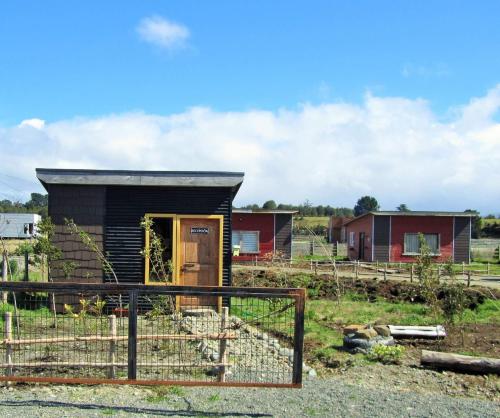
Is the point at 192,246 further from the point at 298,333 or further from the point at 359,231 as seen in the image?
the point at 359,231

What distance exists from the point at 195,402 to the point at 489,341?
6.87 m

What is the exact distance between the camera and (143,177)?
1366cm

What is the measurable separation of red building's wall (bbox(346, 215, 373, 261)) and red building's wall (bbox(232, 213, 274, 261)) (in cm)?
616

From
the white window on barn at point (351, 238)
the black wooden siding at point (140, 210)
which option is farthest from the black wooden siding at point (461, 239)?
the black wooden siding at point (140, 210)

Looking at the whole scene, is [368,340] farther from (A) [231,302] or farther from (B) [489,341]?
(A) [231,302]

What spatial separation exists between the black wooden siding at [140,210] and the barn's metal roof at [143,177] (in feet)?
0.88

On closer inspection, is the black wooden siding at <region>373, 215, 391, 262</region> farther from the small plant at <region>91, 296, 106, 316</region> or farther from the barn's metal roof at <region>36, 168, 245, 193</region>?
the small plant at <region>91, 296, 106, 316</region>

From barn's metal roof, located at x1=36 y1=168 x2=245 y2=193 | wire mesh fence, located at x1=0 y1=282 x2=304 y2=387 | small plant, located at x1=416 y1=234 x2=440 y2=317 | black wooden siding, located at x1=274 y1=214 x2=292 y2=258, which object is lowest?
wire mesh fence, located at x1=0 y1=282 x2=304 y2=387

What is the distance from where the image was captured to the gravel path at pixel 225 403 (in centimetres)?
600

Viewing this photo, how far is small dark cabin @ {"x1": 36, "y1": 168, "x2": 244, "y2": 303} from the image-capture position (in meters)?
13.6

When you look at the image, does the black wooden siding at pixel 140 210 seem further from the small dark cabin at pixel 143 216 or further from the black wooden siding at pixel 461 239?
the black wooden siding at pixel 461 239

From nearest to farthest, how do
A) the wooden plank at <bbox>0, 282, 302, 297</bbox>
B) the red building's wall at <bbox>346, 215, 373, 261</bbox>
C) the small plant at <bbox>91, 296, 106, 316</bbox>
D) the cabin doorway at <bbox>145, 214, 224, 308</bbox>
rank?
the wooden plank at <bbox>0, 282, 302, 297</bbox>
the small plant at <bbox>91, 296, 106, 316</bbox>
the cabin doorway at <bbox>145, 214, 224, 308</bbox>
the red building's wall at <bbox>346, 215, 373, 261</bbox>

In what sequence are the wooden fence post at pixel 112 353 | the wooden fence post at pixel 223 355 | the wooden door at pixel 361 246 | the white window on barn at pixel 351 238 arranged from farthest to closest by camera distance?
the white window on barn at pixel 351 238 → the wooden door at pixel 361 246 → the wooden fence post at pixel 112 353 → the wooden fence post at pixel 223 355

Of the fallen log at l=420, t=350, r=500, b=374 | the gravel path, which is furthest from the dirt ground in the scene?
the gravel path
